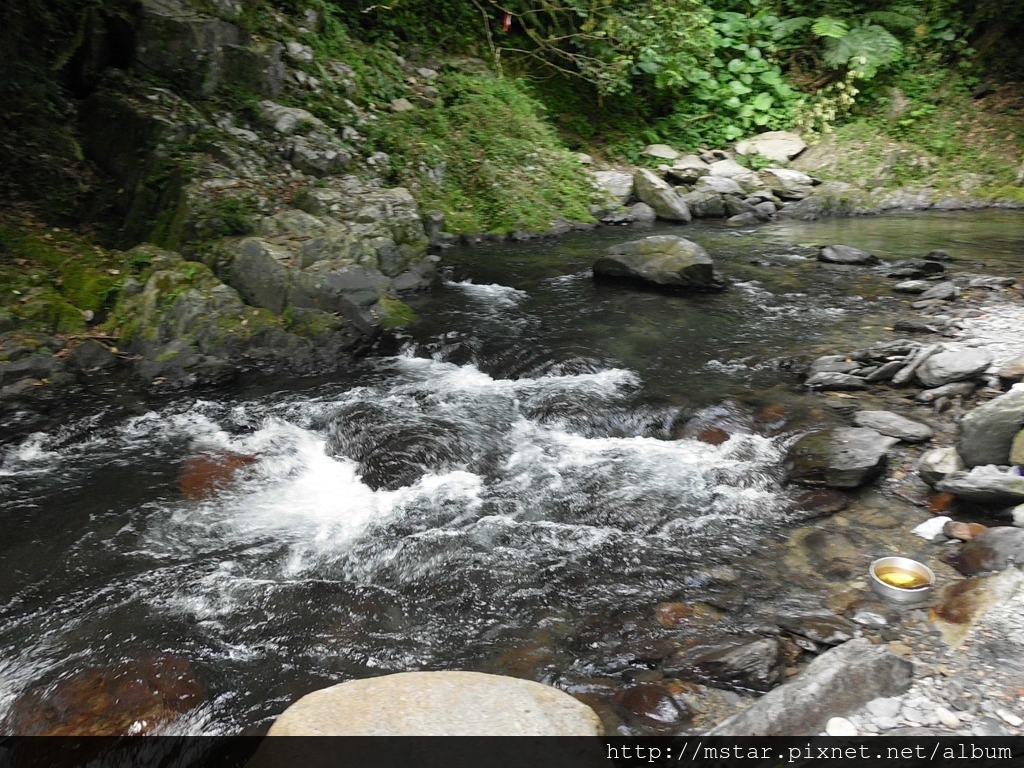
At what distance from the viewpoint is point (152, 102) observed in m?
9.28

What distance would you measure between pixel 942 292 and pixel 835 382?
3466 mm

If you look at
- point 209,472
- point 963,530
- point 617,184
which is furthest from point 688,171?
point 209,472

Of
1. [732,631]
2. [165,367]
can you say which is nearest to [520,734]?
[732,631]

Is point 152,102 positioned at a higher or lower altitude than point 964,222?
higher

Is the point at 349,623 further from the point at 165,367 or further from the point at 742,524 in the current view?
the point at 165,367

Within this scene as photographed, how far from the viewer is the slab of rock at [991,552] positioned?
11.2 ft

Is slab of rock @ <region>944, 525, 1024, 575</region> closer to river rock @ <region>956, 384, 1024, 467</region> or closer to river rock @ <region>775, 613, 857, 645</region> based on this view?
river rock @ <region>956, 384, 1024, 467</region>

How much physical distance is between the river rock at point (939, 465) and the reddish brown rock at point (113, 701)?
440 centimetres

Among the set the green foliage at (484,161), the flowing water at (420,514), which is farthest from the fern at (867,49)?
the flowing water at (420,514)

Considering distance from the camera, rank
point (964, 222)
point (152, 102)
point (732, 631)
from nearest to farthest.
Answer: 1. point (732, 631)
2. point (152, 102)
3. point (964, 222)

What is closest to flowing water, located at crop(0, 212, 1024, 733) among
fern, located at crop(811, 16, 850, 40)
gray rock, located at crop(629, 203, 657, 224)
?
gray rock, located at crop(629, 203, 657, 224)

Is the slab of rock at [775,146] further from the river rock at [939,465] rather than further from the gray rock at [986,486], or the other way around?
the gray rock at [986,486]

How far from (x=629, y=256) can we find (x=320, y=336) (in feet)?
15.2

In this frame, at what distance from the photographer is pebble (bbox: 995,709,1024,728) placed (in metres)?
2.31
